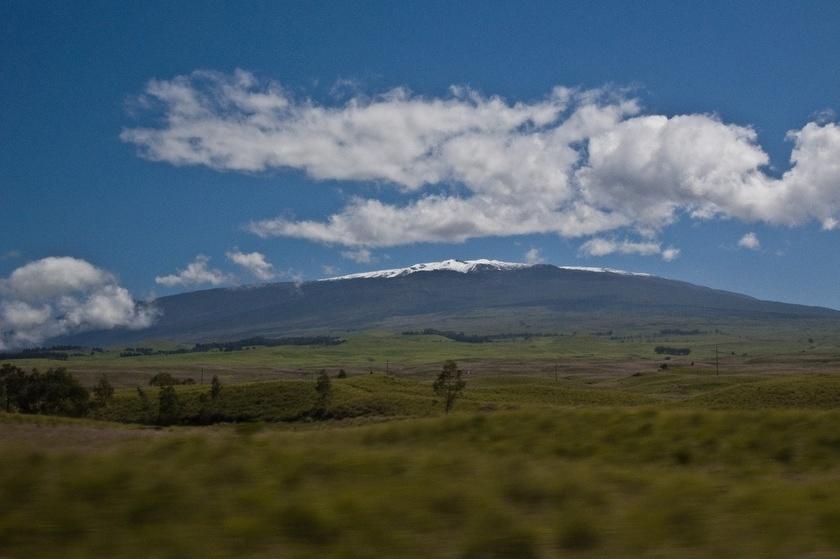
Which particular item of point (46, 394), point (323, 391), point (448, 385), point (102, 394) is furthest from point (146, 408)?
point (448, 385)

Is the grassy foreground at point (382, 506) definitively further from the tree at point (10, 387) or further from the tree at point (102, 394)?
the tree at point (102, 394)

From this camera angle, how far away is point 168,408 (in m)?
81.8

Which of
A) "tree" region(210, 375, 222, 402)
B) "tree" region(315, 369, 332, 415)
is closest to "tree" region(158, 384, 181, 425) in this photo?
"tree" region(210, 375, 222, 402)

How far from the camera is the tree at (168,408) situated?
81.2 meters

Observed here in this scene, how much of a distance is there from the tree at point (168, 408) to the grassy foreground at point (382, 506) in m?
71.4

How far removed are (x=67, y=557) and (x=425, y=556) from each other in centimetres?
383

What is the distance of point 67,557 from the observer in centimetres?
798

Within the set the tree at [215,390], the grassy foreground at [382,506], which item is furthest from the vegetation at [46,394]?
the grassy foreground at [382,506]

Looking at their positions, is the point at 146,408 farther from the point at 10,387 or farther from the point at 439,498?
the point at 439,498

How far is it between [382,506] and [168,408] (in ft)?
256

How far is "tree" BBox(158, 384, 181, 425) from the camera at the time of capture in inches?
3199

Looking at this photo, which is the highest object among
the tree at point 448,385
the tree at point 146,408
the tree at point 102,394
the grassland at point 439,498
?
the grassland at point 439,498

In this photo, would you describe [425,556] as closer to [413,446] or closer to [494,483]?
[494,483]

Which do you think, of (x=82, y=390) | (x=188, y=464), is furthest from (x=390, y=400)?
(x=188, y=464)
